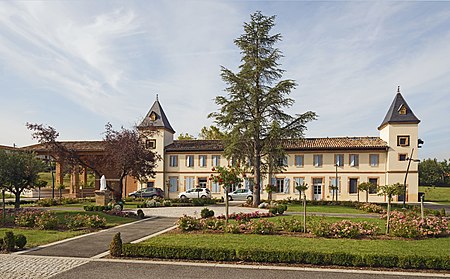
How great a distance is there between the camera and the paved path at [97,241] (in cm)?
1065

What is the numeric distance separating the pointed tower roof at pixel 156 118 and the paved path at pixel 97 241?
23478mm

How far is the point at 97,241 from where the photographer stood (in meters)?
12.5

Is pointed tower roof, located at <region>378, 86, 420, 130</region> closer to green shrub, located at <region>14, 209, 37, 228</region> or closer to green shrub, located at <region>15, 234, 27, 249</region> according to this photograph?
green shrub, located at <region>14, 209, 37, 228</region>

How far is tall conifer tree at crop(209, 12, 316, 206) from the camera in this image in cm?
2727

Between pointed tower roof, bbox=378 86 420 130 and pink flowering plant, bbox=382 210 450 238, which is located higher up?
pointed tower roof, bbox=378 86 420 130

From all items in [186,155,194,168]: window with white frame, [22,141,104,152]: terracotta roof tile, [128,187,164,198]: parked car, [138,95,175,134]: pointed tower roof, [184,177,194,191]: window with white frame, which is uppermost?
[138,95,175,134]: pointed tower roof

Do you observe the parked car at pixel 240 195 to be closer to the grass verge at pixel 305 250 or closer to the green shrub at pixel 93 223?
the green shrub at pixel 93 223

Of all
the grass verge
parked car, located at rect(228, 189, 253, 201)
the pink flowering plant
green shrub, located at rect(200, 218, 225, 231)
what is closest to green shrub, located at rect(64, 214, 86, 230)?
the grass verge

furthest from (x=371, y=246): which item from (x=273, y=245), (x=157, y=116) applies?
(x=157, y=116)

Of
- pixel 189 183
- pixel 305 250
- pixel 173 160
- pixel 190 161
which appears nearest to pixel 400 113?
pixel 190 161

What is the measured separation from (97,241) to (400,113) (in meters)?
31.8

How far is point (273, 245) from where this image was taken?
35.9ft

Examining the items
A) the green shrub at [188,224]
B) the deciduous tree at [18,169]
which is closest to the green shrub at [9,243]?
the green shrub at [188,224]

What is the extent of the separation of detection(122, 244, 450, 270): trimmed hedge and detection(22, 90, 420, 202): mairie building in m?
22.9
